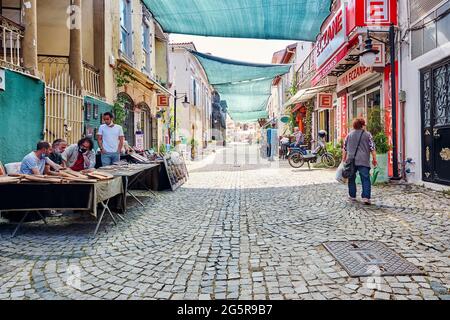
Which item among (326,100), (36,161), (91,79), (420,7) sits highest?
(420,7)

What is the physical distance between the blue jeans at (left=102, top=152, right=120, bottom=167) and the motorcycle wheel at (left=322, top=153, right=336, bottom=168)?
8307mm

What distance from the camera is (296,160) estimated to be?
14.0 m

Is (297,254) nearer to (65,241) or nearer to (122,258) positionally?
(122,258)

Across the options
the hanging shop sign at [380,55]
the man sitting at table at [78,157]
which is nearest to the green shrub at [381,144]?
the hanging shop sign at [380,55]

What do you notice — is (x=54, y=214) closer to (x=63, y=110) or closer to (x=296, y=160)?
(x=63, y=110)

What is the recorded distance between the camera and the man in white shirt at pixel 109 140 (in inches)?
285

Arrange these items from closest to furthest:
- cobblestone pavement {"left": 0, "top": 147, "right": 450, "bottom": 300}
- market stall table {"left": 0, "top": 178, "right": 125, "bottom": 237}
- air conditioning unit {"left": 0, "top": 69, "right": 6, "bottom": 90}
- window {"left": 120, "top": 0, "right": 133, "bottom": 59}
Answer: cobblestone pavement {"left": 0, "top": 147, "right": 450, "bottom": 300} < market stall table {"left": 0, "top": 178, "right": 125, "bottom": 237} < air conditioning unit {"left": 0, "top": 69, "right": 6, "bottom": 90} < window {"left": 120, "top": 0, "right": 133, "bottom": 59}

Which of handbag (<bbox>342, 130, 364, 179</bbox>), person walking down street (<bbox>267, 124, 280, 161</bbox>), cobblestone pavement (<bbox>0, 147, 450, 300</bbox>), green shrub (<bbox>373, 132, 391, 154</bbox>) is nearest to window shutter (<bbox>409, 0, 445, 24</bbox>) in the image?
green shrub (<bbox>373, 132, 391, 154</bbox>)

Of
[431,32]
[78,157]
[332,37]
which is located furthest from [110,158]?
[431,32]

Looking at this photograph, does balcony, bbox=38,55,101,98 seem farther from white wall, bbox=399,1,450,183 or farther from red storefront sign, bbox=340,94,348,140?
red storefront sign, bbox=340,94,348,140

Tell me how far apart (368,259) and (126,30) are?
11.4 m

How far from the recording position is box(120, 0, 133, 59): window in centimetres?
1187

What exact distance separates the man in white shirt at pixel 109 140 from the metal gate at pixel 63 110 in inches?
51.9

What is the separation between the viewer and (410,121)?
26.4ft
